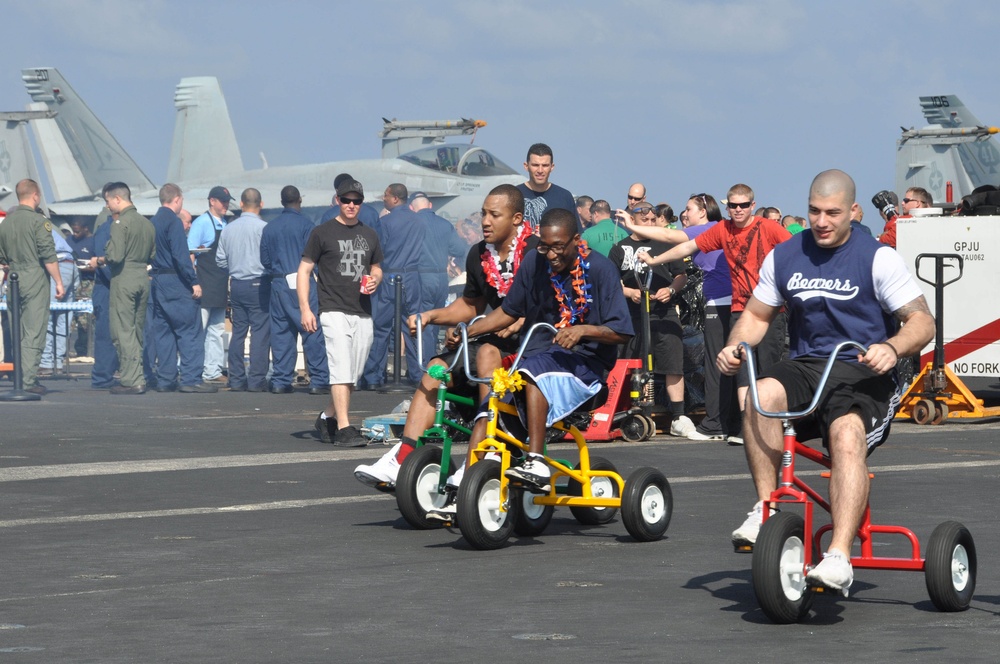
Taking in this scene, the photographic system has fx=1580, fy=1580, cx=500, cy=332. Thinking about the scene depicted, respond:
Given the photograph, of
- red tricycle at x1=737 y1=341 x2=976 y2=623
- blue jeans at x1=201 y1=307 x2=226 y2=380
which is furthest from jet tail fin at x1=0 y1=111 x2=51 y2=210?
red tricycle at x1=737 y1=341 x2=976 y2=623

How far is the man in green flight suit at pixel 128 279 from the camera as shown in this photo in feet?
61.1

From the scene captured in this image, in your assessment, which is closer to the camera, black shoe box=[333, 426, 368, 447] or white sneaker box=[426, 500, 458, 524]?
white sneaker box=[426, 500, 458, 524]

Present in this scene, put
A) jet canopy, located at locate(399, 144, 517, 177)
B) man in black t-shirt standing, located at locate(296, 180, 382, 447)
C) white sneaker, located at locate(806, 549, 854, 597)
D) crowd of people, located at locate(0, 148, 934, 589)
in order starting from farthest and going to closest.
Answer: jet canopy, located at locate(399, 144, 517, 177) → man in black t-shirt standing, located at locate(296, 180, 382, 447) → crowd of people, located at locate(0, 148, 934, 589) → white sneaker, located at locate(806, 549, 854, 597)

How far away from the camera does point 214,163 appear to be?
5059 centimetres

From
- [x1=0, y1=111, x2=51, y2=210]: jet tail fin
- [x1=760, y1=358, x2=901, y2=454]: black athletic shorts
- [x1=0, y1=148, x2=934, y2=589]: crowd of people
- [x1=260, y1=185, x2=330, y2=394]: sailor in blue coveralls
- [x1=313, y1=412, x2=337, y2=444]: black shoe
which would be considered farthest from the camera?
[x1=0, y1=111, x2=51, y2=210]: jet tail fin

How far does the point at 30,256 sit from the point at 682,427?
9.03 m

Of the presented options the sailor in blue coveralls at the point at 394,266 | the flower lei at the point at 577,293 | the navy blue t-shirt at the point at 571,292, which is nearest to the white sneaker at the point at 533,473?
the navy blue t-shirt at the point at 571,292

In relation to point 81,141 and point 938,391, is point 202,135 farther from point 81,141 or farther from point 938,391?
point 938,391

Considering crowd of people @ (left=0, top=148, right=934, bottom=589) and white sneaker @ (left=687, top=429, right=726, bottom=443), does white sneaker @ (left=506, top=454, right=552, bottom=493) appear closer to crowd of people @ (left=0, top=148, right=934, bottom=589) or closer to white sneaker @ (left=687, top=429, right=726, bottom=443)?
crowd of people @ (left=0, top=148, right=934, bottom=589)

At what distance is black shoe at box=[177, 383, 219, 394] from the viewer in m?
19.3

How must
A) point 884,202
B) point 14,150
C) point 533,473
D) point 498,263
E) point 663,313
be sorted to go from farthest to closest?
point 14,150 < point 884,202 < point 663,313 < point 498,263 < point 533,473

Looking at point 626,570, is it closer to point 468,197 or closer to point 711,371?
point 711,371

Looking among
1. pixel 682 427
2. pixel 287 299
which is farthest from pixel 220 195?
pixel 682 427

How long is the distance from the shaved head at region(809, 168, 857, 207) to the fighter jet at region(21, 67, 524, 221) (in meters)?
28.6
